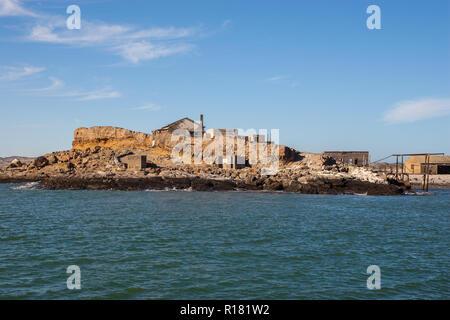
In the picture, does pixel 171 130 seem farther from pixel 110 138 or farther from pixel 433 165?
pixel 433 165

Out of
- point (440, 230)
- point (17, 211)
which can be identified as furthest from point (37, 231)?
point (440, 230)

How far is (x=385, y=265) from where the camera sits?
12.6 meters

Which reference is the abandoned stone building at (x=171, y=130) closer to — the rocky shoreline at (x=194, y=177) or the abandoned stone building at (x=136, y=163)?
the rocky shoreline at (x=194, y=177)

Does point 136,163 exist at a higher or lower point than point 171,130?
lower

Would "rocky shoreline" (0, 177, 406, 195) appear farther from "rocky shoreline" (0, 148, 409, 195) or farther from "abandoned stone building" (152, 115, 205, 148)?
"abandoned stone building" (152, 115, 205, 148)

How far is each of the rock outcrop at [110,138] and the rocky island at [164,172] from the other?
162 mm

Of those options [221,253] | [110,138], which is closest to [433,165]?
[110,138]

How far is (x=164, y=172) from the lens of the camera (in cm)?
4506

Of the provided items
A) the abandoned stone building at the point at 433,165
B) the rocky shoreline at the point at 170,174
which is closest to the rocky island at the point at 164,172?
the rocky shoreline at the point at 170,174

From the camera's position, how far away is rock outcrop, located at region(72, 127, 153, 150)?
6097cm

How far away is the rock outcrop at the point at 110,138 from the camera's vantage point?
61.0 m

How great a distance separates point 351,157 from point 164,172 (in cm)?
3381
